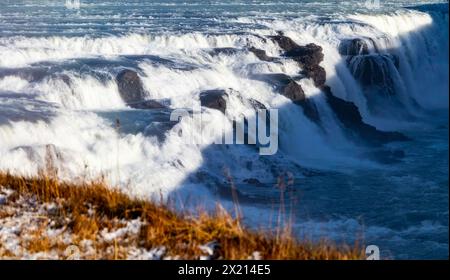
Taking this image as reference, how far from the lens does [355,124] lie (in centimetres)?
2900

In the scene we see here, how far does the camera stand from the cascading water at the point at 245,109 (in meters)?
18.0

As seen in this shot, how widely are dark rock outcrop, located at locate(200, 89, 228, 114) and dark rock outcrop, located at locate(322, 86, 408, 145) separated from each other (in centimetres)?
697

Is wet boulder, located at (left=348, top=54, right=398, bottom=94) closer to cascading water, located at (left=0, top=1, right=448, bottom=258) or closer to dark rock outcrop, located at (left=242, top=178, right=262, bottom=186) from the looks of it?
cascading water, located at (left=0, top=1, right=448, bottom=258)

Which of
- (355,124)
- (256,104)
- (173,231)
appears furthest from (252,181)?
(173,231)

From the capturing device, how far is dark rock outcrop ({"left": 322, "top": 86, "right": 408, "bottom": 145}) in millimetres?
28075

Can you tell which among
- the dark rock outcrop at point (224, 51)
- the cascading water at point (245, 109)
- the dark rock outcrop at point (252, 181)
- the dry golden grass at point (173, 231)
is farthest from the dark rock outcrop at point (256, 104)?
the dry golden grass at point (173, 231)

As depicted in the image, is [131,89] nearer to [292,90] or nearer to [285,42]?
[292,90]

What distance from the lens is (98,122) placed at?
827 inches

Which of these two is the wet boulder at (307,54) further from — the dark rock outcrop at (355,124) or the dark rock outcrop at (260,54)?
the dark rock outcrop at (355,124)

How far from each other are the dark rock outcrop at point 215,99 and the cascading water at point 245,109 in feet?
1.38

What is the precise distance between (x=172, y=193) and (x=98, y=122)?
174 inches

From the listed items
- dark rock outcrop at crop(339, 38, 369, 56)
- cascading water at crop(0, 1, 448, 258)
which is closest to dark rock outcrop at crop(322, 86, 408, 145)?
cascading water at crop(0, 1, 448, 258)
